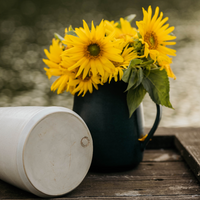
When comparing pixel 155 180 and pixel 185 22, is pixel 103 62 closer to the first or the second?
pixel 155 180

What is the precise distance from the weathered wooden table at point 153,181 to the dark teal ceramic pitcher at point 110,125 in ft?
0.15

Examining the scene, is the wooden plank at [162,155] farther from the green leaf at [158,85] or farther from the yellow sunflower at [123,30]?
the yellow sunflower at [123,30]

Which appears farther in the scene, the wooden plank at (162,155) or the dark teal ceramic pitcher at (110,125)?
the wooden plank at (162,155)

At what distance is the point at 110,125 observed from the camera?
716 millimetres

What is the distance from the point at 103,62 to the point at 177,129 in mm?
585

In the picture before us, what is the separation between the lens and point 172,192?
62 centimetres

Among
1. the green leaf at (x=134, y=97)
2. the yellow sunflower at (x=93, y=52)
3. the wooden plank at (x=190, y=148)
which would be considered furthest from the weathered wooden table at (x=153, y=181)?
the yellow sunflower at (x=93, y=52)

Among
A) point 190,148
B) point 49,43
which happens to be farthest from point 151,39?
point 49,43

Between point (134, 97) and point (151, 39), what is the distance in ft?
0.53

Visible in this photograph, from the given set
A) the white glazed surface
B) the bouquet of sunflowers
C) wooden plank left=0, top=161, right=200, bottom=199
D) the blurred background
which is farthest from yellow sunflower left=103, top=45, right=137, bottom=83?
the blurred background

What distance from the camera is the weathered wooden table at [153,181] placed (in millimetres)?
609

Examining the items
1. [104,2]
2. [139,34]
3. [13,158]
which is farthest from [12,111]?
[104,2]

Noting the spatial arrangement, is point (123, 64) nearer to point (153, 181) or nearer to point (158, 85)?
point (158, 85)

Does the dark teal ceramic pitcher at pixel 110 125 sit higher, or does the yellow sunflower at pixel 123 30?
the yellow sunflower at pixel 123 30
